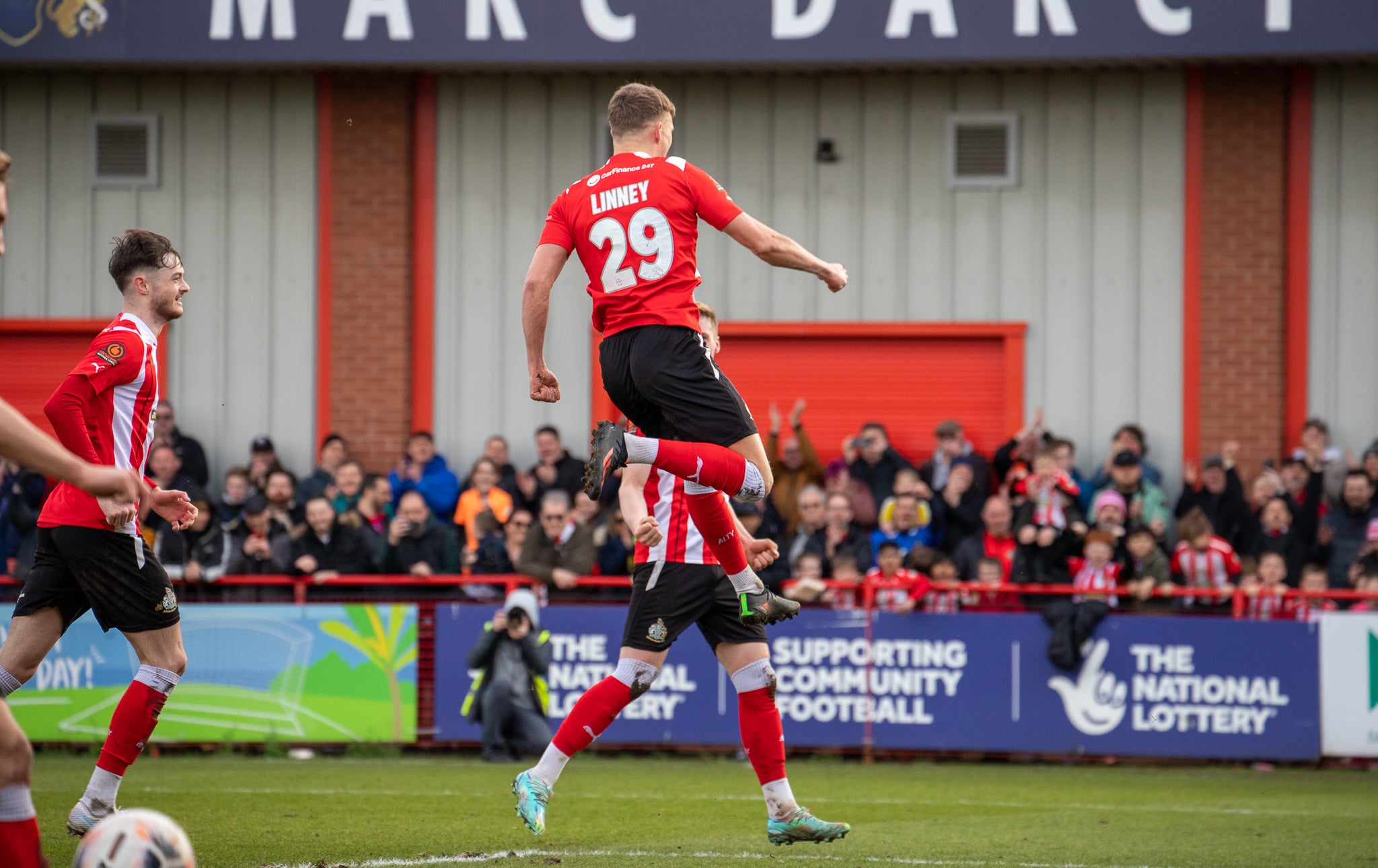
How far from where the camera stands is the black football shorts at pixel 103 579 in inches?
249

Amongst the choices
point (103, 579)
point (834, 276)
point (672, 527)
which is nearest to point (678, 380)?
point (834, 276)

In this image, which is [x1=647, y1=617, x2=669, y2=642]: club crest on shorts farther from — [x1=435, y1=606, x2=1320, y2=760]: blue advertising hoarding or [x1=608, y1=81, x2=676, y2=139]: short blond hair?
[x1=435, y1=606, x2=1320, y2=760]: blue advertising hoarding

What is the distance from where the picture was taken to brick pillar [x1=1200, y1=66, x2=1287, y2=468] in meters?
15.5

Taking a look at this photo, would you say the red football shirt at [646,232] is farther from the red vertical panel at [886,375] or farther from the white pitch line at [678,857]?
the red vertical panel at [886,375]

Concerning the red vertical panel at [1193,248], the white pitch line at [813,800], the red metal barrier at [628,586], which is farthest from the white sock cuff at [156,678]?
A: the red vertical panel at [1193,248]

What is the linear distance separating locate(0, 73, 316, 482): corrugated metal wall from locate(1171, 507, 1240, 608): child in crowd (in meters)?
9.14

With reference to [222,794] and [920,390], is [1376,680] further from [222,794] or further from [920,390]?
[222,794]

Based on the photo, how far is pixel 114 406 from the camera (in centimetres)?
643

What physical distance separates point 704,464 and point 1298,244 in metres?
11.4

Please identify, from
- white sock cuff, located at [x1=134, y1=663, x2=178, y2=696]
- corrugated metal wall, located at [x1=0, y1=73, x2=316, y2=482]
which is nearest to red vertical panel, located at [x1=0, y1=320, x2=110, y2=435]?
corrugated metal wall, located at [x1=0, y1=73, x2=316, y2=482]

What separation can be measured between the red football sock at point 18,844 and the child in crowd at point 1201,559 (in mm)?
9791

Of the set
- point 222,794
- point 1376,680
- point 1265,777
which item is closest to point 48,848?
point 222,794

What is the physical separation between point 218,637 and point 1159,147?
10.4 meters

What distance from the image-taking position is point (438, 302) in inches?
650
